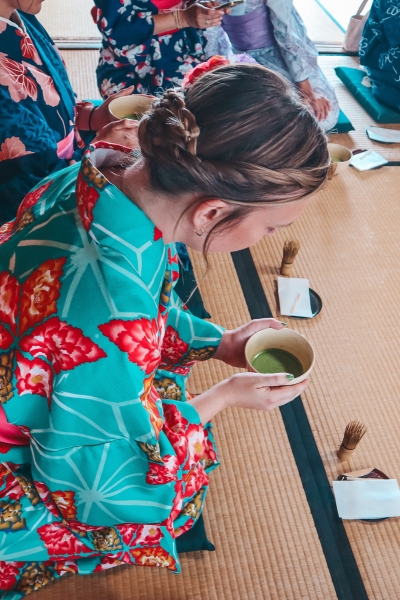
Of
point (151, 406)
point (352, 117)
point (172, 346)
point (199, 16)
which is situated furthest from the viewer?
point (352, 117)

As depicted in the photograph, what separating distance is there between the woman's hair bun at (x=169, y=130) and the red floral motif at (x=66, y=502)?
77cm

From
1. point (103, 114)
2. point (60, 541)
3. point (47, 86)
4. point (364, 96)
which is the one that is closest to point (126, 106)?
point (103, 114)

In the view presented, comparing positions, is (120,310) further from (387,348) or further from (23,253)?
(387,348)

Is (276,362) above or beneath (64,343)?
beneath

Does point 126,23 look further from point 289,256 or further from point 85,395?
point 85,395

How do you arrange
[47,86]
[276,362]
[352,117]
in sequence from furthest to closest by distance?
[352,117] < [47,86] < [276,362]

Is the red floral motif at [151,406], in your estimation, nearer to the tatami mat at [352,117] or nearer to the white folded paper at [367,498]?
the white folded paper at [367,498]

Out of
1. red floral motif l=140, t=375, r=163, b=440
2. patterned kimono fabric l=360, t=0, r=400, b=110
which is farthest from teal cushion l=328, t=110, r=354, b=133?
red floral motif l=140, t=375, r=163, b=440

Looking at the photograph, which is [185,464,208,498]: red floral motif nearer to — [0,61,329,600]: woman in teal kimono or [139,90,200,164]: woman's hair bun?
[0,61,329,600]: woman in teal kimono

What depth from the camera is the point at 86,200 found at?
106 centimetres

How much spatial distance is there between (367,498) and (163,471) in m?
0.75

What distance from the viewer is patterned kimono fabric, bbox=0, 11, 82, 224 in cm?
170

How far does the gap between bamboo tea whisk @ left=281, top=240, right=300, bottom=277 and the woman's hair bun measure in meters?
1.14

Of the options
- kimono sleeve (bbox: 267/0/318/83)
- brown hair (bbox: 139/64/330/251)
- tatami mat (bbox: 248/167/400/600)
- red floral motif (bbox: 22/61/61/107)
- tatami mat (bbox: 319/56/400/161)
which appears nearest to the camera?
brown hair (bbox: 139/64/330/251)
